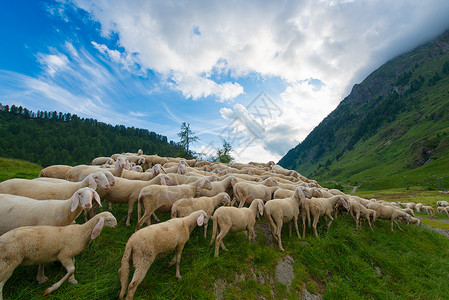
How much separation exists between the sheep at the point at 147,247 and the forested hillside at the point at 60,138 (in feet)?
473

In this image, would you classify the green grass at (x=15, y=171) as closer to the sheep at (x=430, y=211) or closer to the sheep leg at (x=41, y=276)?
the sheep leg at (x=41, y=276)

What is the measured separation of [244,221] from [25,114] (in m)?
264

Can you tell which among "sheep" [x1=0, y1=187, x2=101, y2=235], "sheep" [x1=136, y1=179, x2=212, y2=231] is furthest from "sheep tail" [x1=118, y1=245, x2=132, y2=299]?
"sheep" [x1=136, y1=179, x2=212, y2=231]

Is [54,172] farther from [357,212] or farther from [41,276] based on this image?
[357,212]

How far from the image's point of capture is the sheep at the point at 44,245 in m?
3.95

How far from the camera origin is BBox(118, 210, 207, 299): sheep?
4527 mm

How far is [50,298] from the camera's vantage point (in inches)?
166

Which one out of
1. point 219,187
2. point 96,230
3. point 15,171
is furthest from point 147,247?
point 15,171

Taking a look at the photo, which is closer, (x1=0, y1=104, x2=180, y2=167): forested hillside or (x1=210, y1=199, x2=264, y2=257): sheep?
(x1=210, y1=199, x2=264, y2=257): sheep

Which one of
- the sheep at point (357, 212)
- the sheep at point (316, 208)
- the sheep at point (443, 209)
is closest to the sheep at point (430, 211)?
the sheep at point (443, 209)

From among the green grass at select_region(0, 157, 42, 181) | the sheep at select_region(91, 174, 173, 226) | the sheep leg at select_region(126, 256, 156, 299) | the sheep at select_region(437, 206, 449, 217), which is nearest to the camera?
the sheep leg at select_region(126, 256, 156, 299)

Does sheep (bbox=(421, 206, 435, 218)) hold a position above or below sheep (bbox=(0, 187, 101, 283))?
below

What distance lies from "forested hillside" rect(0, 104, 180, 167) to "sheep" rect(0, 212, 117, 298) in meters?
144

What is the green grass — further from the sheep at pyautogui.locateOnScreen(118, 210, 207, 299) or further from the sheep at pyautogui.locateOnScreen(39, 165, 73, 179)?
the sheep at pyautogui.locateOnScreen(118, 210, 207, 299)
